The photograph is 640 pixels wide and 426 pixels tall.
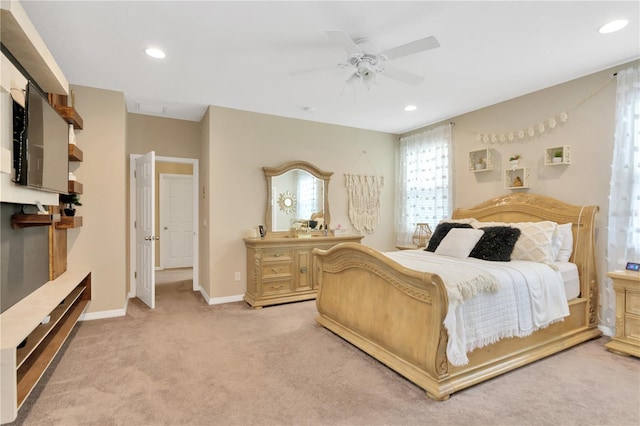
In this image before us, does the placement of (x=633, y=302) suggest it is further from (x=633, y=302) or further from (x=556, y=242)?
(x=556, y=242)

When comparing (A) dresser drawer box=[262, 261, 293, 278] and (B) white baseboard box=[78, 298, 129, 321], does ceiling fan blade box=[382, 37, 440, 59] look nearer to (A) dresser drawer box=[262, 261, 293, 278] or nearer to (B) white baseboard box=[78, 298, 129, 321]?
(A) dresser drawer box=[262, 261, 293, 278]

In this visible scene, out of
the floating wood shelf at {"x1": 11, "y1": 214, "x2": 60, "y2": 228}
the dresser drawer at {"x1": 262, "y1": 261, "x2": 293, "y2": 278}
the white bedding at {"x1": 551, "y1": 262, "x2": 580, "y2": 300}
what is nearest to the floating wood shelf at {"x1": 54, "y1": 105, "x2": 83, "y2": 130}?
the floating wood shelf at {"x1": 11, "y1": 214, "x2": 60, "y2": 228}

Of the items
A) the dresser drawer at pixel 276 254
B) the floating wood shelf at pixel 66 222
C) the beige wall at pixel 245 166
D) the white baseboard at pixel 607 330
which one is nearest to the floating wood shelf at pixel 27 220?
the floating wood shelf at pixel 66 222

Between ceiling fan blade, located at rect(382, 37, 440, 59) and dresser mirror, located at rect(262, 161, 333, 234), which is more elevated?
ceiling fan blade, located at rect(382, 37, 440, 59)

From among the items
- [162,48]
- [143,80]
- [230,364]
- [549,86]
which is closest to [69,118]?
[143,80]

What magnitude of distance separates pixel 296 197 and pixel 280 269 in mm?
1137

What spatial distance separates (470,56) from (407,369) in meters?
2.70

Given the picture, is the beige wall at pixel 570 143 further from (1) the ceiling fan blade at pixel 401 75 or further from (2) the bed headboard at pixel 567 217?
(1) the ceiling fan blade at pixel 401 75

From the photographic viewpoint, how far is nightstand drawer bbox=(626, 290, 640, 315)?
2807 mm

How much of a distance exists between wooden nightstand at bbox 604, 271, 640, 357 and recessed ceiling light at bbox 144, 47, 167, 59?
4.38 m

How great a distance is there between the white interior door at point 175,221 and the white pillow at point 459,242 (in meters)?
5.37

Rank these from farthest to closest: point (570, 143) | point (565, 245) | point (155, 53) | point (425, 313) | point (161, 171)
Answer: point (161, 171), point (570, 143), point (565, 245), point (155, 53), point (425, 313)

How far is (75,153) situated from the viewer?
340 cm

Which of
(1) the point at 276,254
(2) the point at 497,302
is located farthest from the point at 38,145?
(2) the point at 497,302
